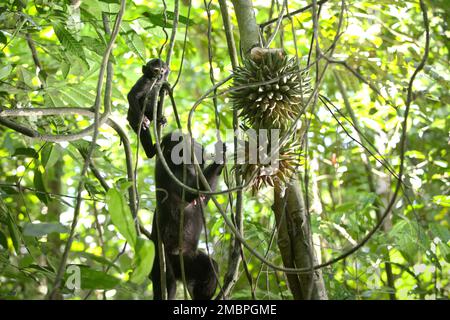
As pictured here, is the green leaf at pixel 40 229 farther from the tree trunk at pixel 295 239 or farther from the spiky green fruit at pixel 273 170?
the tree trunk at pixel 295 239

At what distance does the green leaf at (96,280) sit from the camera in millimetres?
1733

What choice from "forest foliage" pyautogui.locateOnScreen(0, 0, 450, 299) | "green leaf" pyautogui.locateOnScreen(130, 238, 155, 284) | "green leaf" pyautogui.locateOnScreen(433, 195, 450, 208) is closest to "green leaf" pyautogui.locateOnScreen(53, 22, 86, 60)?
"forest foliage" pyautogui.locateOnScreen(0, 0, 450, 299)

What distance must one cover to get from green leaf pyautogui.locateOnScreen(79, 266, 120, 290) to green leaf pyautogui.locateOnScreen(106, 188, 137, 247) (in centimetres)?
19

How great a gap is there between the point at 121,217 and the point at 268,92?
808 mm

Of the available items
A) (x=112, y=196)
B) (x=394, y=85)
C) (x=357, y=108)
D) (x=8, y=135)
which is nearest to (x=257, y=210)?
(x=357, y=108)

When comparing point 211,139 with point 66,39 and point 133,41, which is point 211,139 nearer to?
point 133,41

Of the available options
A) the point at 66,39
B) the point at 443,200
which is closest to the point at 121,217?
the point at 66,39

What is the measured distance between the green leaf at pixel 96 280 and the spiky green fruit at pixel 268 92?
82 centimetres

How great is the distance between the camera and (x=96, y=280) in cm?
180

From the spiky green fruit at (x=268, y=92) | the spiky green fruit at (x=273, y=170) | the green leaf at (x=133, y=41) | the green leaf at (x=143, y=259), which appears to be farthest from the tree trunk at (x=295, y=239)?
the green leaf at (x=133, y=41)

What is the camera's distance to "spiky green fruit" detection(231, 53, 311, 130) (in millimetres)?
2115
